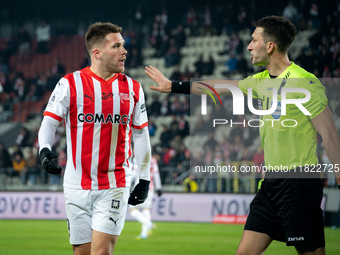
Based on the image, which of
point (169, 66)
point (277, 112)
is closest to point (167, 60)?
point (169, 66)

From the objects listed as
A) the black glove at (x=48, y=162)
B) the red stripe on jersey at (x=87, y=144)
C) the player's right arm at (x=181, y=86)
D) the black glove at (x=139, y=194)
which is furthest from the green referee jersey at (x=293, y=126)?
the black glove at (x=48, y=162)

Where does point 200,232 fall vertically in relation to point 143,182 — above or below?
below

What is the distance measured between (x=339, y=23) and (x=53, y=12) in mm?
14844

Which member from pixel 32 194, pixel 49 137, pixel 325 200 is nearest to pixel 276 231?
pixel 49 137

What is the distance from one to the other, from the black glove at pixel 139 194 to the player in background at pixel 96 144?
0.12 metres

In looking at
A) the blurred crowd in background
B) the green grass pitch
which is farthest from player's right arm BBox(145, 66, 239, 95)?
the blurred crowd in background

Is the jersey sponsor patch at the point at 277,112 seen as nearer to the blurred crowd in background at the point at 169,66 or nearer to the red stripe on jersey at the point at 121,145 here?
the red stripe on jersey at the point at 121,145

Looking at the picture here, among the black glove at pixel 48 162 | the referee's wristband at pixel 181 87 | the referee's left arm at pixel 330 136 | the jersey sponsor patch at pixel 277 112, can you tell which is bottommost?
the black glove at pixel 48 162

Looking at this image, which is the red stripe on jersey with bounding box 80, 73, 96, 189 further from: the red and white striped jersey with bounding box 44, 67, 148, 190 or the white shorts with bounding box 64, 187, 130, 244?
the white shorts with bounding box 64, 187, 130, 244

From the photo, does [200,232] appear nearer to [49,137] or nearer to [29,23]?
[49,137]

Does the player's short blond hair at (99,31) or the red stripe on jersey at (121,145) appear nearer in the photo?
the red stripe on jersey at (121,145)

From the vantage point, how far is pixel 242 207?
47.2ft

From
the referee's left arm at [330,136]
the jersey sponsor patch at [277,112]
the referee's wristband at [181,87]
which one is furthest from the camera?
the referee's wristband at [181,87]

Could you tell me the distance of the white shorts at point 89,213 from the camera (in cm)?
433
